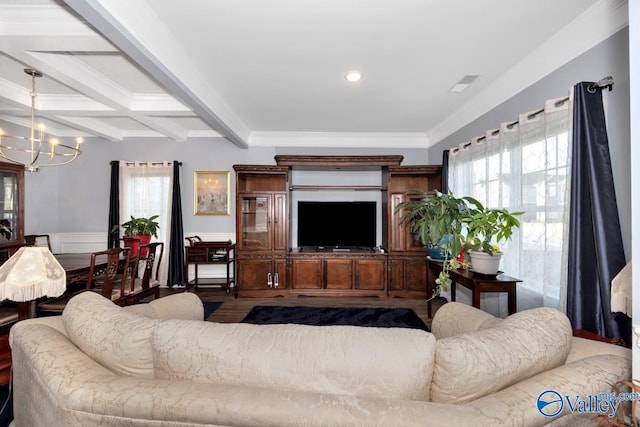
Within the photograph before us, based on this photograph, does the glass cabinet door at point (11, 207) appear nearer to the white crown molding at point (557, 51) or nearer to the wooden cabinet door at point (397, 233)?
the wooden cabinet door at point (397, 233)

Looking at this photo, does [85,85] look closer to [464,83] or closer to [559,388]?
[464,83]

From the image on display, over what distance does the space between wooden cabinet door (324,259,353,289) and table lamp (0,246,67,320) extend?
337cm

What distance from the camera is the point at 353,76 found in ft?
9.52

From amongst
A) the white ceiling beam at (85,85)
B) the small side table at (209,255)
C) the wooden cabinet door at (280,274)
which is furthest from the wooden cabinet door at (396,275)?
the white ceiling beam at (85,85)

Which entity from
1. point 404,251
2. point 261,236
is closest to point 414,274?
point 404,251

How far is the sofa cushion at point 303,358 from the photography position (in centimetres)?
90

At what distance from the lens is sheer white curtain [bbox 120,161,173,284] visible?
4988mm

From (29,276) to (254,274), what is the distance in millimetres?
3144

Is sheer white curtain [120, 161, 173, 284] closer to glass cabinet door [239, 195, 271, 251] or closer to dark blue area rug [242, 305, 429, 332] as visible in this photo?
glass cabinet door [239, 195, 271, 251]

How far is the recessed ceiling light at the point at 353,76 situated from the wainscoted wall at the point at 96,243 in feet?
10.8

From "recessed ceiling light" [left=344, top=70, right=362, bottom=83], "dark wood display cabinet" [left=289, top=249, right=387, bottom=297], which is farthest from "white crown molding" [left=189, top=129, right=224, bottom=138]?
"recessed ceiling light" [left=344, top=70, right=362, bottom=83]

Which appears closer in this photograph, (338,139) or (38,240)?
(38,240)

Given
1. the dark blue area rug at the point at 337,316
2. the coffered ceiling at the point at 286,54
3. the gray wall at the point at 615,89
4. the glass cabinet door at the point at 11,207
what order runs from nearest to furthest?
the gray wall at the point at 615,89, the coffered ceiling at the point at 286,54, the glass cabinet door at the point at 11,207, the dark blue area rug at the point at 337,316

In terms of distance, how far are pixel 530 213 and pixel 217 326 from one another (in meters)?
2.78
